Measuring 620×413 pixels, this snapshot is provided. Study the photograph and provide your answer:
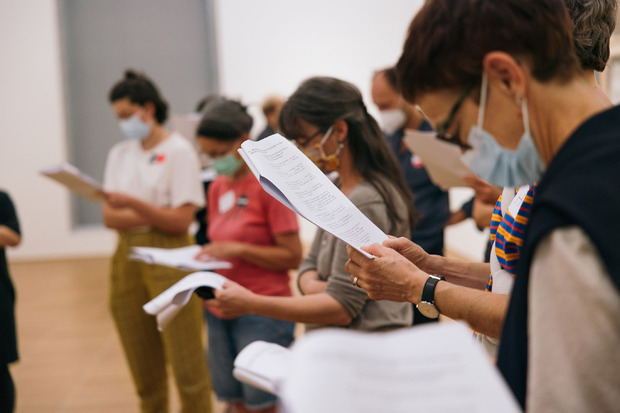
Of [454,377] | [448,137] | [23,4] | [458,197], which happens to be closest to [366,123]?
[448,137]

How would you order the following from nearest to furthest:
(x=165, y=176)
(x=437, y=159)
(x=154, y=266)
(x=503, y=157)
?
(x=503, y=157) < (x=437, y=159) < (x=154, y=266) < (x=165, y=176)

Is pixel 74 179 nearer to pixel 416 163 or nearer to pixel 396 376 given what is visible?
pixel 416 163

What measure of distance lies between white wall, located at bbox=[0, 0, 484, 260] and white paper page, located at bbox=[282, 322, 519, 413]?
698 centimetres

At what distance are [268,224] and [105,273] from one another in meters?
5.17

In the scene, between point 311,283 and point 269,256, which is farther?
point 269,256

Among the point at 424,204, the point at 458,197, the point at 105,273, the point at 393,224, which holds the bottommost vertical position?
the point at 105,273

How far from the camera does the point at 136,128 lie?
2758 mm

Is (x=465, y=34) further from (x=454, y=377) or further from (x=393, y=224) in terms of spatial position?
(x=393, y=224)

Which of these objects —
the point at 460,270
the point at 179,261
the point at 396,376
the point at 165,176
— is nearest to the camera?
the point at 396,376

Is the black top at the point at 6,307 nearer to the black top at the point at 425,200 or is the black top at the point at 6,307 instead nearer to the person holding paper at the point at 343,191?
the person holding paper at the point at 343,191

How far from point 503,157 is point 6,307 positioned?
2113mm

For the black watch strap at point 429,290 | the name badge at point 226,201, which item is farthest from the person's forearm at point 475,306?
the name badge at point 226,201

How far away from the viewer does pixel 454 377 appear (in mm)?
563

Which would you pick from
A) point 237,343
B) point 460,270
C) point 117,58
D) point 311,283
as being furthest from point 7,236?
point 117,58
